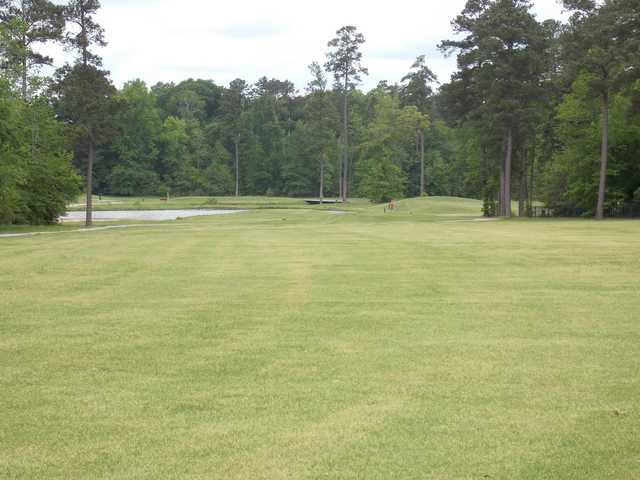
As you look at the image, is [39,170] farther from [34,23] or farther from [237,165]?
[237,165]

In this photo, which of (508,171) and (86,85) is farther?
(508,171)

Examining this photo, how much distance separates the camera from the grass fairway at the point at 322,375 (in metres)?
5.74

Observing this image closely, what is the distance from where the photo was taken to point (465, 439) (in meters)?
6.09

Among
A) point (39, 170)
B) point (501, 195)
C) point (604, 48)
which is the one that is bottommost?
point (501, 195)

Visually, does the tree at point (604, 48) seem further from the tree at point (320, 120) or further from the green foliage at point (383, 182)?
the tree at point (320, 120)

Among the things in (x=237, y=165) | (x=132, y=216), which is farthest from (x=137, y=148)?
(x=132, y=216)

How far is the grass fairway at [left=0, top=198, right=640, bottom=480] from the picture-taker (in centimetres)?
574

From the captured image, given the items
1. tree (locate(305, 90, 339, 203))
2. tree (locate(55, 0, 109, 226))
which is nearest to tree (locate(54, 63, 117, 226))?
tree (locate(55, 0, 109, 226))

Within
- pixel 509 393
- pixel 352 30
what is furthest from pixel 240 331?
pixel 352 30

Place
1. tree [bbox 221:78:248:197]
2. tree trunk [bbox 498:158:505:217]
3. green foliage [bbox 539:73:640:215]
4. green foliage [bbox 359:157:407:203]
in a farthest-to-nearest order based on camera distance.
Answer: tree [bbox 221:78:248:197], green foliage [bbox 359:157:407:203], tree trunk [bbox 498:158:505:217], green foliage [bbox 539:73:640:215]

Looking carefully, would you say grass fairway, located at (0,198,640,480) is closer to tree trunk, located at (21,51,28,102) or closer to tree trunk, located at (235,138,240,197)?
tree trunk, located at (21,51,28,102)

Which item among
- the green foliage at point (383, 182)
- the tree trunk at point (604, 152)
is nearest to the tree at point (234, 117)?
the green foliage at point (383, 182)

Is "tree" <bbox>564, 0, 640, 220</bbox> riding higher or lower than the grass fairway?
higher

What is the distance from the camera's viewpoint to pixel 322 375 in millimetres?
8055
